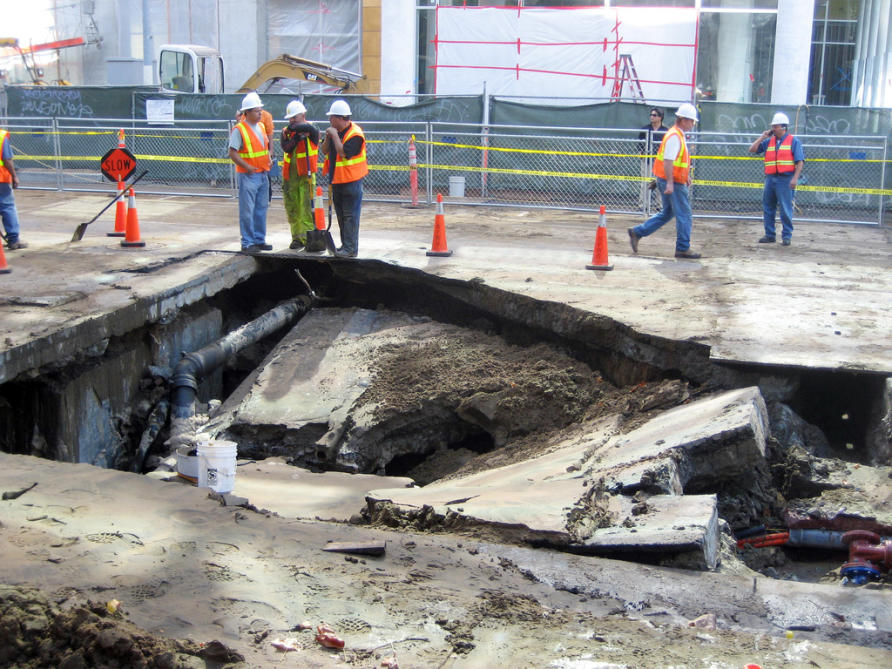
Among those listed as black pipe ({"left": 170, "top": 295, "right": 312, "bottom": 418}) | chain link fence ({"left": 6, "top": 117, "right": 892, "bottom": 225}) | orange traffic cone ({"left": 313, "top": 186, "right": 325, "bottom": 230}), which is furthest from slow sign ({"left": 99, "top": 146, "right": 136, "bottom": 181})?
black pipe ({"left": 170, "top": 295, "right": 312, "bottom": 418})

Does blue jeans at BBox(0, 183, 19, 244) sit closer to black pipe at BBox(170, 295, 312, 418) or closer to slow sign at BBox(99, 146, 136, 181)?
slow sign at BBox(99, 146, 136, 181)

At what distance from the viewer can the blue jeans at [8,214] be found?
35.0 ft

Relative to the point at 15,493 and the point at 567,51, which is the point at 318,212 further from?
the point at 567,51

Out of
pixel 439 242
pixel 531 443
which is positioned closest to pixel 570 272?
pixel 439 242

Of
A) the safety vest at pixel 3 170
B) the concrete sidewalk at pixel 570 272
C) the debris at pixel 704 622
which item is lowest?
the debris at pixel 704 622

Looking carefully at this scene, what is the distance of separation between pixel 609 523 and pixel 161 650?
2569 millimetres

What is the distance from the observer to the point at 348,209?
1027 centimetres

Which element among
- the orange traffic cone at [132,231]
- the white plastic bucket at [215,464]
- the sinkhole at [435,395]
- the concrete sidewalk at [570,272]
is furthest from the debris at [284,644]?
the orange traffic cone at [132,231]

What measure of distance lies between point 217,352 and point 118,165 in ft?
14.7

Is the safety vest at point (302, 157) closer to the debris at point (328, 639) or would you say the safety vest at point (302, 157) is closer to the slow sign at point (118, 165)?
the slow sign at point (118, 165)

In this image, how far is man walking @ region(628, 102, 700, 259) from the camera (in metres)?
10.7

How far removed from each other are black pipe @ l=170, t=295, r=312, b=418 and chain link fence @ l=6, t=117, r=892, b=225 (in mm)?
4999

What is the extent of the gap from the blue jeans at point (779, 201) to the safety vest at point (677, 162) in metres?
2.19

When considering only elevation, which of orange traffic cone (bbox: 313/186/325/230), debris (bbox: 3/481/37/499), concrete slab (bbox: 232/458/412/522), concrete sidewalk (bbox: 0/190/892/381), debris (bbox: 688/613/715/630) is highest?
orange traffic cone (bbox: 313/186/325/230)
